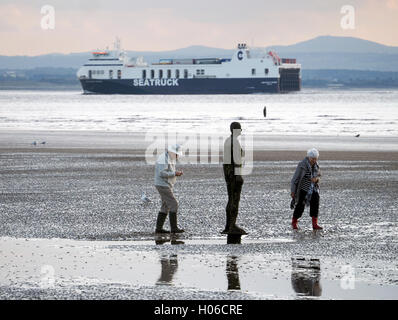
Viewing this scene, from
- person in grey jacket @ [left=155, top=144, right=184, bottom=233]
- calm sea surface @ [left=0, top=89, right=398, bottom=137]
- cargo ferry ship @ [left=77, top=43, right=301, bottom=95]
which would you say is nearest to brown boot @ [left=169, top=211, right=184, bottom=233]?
person in grey jacket @ [left=155, top=144, right=184, bottom=233]

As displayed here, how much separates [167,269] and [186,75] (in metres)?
163

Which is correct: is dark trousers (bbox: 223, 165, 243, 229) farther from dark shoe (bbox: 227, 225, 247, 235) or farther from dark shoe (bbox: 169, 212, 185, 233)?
dark shoe (bbox: 169, 212, 185, 233)

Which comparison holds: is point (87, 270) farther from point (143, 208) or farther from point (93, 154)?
point (93, 154)

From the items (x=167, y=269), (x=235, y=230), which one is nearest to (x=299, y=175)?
(x=235, y=230)

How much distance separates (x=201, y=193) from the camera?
1694cm

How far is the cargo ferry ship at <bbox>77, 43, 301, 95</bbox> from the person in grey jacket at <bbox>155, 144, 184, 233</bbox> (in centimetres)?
15533

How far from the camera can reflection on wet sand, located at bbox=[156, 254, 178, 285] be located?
350 inches

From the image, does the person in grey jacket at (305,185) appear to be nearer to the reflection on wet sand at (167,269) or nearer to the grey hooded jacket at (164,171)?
the grey hooded jacket at (164,171)

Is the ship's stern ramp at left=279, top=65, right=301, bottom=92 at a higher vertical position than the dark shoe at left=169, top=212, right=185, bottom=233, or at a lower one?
higher

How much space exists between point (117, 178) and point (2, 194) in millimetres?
3723

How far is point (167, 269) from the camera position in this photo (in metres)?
9.53

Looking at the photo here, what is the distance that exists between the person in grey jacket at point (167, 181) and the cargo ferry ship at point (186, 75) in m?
155

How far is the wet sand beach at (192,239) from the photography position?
28.4ft
